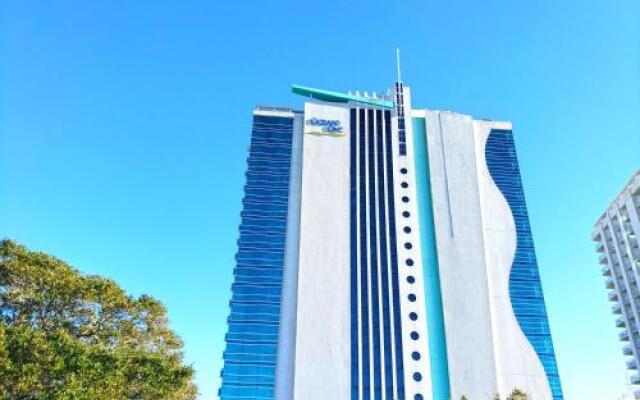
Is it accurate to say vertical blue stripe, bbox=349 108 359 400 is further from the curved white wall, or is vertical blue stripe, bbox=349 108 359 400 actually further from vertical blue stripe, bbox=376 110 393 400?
the curved white wall

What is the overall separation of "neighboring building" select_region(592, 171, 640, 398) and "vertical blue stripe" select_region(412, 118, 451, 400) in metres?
25.4

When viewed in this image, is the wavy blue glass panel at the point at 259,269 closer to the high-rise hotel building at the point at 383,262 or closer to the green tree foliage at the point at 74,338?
the high-rise hotel building at the point at 383,262

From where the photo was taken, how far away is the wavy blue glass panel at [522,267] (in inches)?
2437

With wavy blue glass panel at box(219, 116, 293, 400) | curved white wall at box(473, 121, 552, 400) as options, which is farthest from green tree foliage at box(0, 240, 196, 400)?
curved white wall at box(473, 121, 552, 400)

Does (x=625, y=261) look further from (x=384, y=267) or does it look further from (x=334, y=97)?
(x=334, y=97)

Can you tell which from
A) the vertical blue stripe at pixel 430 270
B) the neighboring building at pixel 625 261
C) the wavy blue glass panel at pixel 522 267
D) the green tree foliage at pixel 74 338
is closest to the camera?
the green tree foliage at pixel 74 338

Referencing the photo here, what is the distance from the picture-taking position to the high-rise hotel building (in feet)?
194

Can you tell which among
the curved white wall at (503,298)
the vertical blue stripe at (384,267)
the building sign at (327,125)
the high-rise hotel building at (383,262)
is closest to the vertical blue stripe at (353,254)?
the high-rise hotel building at (383,262)

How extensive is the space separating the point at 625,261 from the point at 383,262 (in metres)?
33.6

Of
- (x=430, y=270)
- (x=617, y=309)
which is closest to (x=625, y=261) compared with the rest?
(x=617, y=309)

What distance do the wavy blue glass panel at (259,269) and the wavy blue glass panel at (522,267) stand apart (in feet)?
95.8

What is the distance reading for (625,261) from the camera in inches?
2785

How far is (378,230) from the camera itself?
67.4m

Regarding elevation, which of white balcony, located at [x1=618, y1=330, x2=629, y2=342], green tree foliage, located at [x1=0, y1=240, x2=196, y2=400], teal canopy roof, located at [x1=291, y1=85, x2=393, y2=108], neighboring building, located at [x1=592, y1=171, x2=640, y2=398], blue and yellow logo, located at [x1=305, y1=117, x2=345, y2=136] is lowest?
green tree foliage, located at [x1=0, y1=240, x2=196, y2=400]
